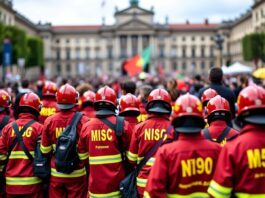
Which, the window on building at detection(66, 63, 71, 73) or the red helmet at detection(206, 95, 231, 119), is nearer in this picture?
the red helmet at detection(206, 95, 231, 119)

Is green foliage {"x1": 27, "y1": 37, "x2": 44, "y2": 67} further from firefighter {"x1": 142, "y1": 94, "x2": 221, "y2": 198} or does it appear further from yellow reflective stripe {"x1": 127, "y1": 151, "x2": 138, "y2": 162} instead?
firefighter {"x1": 142, "y1": 94, "x2": 221, "y2": 198}

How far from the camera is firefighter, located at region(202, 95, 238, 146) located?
501 cm

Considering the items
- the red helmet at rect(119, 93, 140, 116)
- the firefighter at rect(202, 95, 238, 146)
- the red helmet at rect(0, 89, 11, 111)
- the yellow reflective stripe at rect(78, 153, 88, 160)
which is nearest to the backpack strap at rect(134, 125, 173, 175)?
the firefighter at rect(202, 95, 238, 146)

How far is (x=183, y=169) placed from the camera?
3.84m

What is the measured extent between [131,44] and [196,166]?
9850 cm

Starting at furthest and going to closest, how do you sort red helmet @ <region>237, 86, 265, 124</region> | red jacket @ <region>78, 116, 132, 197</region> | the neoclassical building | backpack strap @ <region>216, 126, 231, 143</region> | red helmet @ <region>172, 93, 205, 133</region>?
the neoclassical building → red jacket @ <region>78, 116, 132, 197</region> → backpack strap @ <region>216, 126, 231, 143</region> → red helmet @ <region>172, 93, 205, 133</region> → red helmet @ <region>237, 86, 265, 124</region>

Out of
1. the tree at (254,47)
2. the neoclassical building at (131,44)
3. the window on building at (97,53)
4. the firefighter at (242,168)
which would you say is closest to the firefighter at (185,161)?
the firefighter at (242,168)

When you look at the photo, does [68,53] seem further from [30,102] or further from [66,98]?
[66,98]

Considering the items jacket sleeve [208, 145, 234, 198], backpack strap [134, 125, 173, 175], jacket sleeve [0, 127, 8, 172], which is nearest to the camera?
jacket sleeve [208, 145, 234, 198]

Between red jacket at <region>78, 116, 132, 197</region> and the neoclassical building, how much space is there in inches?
3584

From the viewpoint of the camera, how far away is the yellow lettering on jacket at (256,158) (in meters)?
3.63

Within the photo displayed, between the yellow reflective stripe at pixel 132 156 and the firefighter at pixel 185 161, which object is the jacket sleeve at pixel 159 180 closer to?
the firefighter at pixel 185 161

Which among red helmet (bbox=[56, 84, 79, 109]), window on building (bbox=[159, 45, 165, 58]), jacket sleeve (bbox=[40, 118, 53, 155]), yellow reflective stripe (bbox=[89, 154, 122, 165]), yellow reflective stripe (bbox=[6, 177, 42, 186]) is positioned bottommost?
yellow reflective stripe (bbox=[6, 177, 42, 186])

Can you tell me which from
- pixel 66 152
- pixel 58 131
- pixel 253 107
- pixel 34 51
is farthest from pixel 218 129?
pixel 34 51
